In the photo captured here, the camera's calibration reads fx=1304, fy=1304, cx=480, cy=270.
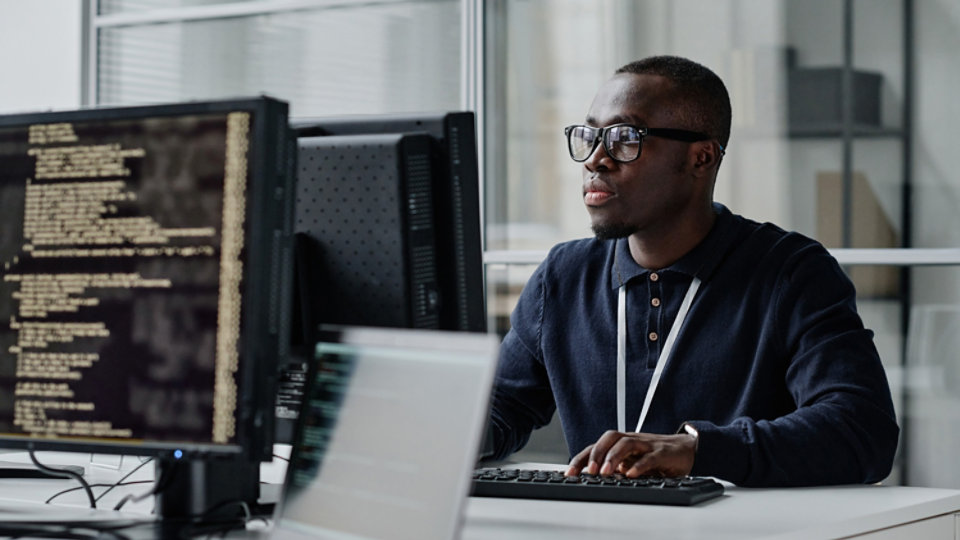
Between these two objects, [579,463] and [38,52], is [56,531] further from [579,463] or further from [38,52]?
[38,52]

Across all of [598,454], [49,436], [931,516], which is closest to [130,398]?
[49,436]

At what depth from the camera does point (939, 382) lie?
134 inches

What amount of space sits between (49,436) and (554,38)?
295 centimetres

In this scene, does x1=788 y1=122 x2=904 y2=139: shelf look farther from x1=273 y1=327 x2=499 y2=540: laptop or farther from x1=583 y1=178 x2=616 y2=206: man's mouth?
x1=273 y1=327 x2=499 y2=540: laptop

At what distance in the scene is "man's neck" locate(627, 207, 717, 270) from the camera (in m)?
2.27

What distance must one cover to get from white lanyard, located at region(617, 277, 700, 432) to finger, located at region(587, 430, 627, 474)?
530 mm

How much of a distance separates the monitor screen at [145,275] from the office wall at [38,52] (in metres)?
3.74

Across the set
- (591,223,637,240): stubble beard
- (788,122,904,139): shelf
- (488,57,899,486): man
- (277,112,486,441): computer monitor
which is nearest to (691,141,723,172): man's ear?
(488,57,899,486): man

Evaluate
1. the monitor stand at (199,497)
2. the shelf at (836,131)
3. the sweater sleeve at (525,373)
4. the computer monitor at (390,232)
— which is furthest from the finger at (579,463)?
the shelf at (836,131)

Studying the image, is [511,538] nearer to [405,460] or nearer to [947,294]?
[405,460]

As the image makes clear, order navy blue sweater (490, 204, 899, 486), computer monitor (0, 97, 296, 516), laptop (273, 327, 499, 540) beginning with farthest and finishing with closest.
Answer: navy blue sweater (490, 204, 899, 486) → computer monitor (0, 97, 296, 516) → laptop (273, 327, 499, 540)

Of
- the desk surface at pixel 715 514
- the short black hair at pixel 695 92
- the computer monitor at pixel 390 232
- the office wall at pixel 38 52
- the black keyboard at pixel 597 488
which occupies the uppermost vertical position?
the office wall at pixel 38 52

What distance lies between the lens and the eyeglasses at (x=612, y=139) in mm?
2252

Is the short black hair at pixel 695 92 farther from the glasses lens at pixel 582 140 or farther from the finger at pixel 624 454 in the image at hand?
the finger at pixel 624 454
